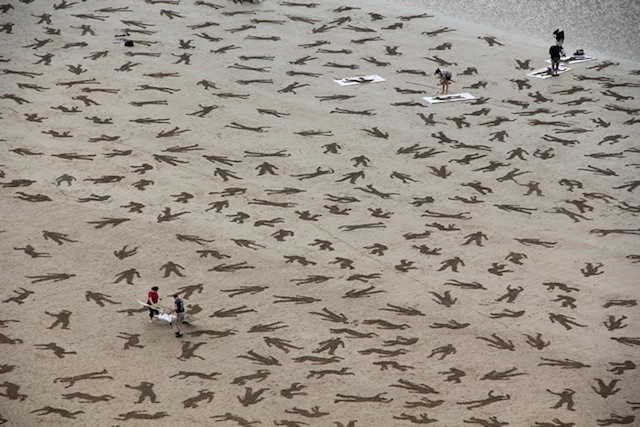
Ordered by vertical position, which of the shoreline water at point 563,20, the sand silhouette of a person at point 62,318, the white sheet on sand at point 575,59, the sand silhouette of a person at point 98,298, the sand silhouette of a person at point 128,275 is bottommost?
the sand silhouette of a person at point 62,318

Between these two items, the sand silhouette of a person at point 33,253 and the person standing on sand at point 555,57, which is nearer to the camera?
the sand silhouette of a person at point 33,253

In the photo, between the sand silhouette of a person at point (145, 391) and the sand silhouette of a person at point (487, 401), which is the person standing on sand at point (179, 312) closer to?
the sand silhouette of a person at point (145, 391)

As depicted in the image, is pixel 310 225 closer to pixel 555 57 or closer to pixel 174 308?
pixel 174 308

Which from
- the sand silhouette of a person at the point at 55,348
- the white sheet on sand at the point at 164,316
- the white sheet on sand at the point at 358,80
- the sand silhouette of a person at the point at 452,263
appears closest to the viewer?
the sand silhouette of a person at the point at 55,348

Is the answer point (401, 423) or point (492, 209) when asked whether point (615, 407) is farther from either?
point (492, 209)

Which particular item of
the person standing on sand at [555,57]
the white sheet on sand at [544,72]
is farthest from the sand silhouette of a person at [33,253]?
the person standing on sand at [555,57]

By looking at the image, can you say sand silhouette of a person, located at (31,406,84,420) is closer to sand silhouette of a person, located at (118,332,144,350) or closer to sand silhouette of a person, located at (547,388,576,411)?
sand silhouette of a person, located at (118,332,144,350)

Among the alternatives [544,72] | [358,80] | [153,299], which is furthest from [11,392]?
[544,72]
